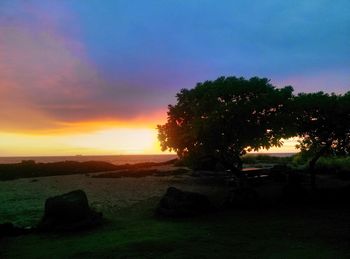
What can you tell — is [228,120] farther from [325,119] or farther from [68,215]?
[68,215]

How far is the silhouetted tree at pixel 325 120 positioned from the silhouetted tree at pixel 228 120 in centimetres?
118

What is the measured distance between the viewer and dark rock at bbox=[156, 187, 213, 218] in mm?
20703

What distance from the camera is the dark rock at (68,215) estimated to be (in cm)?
1836

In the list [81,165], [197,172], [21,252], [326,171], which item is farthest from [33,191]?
[81,165]

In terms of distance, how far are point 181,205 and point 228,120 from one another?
5.22 m

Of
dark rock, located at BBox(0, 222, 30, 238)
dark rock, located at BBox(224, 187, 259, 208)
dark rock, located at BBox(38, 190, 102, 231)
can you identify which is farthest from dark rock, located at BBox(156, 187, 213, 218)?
dark rock, located at BBox(0, 222, 30, 238)

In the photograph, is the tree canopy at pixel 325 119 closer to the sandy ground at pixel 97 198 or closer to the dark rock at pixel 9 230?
the sandy ground at pixel 97 198

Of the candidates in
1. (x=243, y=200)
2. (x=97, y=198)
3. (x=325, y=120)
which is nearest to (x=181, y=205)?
(x=243, y=200)

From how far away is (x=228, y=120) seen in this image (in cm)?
2348

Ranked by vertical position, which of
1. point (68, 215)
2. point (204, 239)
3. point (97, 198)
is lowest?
point (204, 239)

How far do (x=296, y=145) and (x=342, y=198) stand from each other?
5536 mm

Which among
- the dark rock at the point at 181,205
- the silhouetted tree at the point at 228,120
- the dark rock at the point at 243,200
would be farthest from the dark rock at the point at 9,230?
the dark rock at the point at 243,200

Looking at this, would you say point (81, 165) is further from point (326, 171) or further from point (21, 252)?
point (21, 252)

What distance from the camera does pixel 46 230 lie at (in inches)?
719
